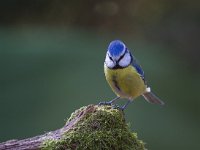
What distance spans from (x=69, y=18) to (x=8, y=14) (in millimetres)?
1101

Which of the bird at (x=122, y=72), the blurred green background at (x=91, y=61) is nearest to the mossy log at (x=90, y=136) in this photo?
the bird at (x=122, y=72)

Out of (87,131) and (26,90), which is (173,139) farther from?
(87,131)

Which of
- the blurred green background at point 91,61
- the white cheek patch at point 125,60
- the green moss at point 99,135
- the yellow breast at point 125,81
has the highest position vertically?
the blurred green background at point 91,61

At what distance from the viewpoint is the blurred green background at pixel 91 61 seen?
6230mm

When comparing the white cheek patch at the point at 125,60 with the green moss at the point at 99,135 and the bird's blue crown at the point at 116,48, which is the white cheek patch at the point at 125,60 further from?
the green moss at the point at 99,135

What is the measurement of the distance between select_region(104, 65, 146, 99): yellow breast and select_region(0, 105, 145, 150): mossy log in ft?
1.71

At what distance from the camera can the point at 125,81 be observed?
314 cm

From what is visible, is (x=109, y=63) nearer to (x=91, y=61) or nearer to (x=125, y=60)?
(x=125, y=60)

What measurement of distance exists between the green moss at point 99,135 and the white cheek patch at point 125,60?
0.53 metres

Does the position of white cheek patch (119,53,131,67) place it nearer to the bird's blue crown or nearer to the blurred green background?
the bird's blue crown

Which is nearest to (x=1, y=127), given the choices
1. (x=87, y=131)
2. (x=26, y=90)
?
(x=26, y=90)

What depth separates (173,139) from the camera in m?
6.12

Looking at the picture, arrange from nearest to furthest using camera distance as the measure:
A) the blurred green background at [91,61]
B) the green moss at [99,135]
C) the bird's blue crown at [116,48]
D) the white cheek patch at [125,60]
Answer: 1. the green moss at [99,135]
2. the bird's blue crown at [116,48]
3. the white cheek patch at [125,60]
4. the blurred green background at [91,61]

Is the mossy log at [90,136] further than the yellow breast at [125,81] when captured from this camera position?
No
